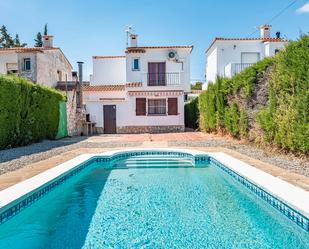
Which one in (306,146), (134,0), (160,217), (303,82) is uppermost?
(134,0)

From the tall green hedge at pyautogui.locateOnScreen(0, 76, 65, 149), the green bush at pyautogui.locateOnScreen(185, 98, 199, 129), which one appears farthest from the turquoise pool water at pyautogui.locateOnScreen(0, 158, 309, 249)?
the green bush at pyautogui.locateOnScreen(185, 98, 199, 129)

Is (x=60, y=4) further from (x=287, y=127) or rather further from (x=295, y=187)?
(x=295, y=187)

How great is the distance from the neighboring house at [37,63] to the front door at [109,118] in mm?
10339

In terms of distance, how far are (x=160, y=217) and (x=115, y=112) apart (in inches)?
968

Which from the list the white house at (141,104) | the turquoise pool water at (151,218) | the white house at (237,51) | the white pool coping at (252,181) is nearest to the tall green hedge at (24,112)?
the white pool coping at (252,181)

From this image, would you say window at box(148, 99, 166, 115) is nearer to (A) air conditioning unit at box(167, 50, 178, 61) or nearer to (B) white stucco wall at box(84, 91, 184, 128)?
(B) white stucco wall at box(84, 91, 184, 128)

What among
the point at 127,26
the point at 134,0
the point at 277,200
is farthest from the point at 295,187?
the point at 127,26

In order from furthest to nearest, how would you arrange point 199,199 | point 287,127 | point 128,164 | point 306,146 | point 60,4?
1. point 60,4
2. point 128,164
3. point 287,127
4. point 306,146
5. point 199,199

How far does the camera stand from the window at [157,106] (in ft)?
101

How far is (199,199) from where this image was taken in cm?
730

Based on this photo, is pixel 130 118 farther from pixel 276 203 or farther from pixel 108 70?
pixel 276 203

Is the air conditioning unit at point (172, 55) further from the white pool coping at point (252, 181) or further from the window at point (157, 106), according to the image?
the white pool coping at point (252, 181)

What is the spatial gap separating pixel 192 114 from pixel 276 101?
21275mm

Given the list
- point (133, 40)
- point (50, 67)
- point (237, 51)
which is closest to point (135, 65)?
point (133, 40)
